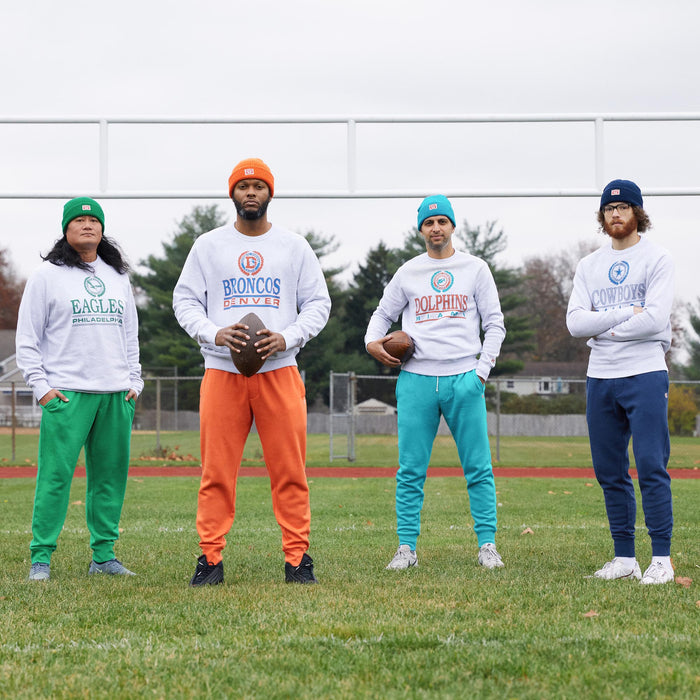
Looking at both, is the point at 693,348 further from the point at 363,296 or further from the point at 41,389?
the point at 41,389

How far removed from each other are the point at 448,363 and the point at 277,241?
1285mm

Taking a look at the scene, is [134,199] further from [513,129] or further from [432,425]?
[432,425]

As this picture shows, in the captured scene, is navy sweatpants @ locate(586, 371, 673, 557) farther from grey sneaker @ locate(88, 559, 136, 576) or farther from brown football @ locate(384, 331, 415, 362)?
grey sneaker @ locate(88, 559, 136, 576)

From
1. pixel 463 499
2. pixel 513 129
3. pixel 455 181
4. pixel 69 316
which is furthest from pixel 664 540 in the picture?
pixel 513 129

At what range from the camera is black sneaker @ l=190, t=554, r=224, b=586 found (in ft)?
15.3

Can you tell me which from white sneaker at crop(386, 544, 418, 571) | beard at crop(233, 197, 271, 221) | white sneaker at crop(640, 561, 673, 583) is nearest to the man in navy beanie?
white sneaker at crop(640, 561, 673, 583)

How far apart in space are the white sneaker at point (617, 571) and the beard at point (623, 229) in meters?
1.76

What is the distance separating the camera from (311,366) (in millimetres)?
46188

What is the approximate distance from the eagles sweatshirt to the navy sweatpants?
62.8 inches

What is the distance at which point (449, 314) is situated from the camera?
5461 millimetres

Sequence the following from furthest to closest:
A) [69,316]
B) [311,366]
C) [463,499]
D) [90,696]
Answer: [311,366] → [463,499] → [69,316] → [90,696]

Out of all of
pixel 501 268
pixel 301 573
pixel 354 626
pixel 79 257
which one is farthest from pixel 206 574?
pixel 501 268

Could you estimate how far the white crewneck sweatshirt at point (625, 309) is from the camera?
4785mm

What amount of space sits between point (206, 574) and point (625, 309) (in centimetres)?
255
